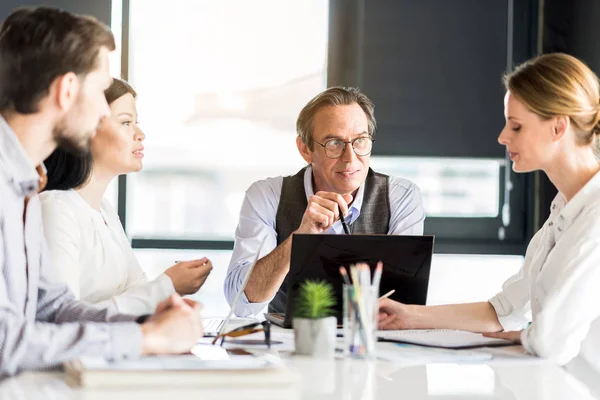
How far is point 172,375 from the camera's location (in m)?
1.40

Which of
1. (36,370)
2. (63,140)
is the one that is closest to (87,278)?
(63,140)

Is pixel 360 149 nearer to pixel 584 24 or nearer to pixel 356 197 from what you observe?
pixel 356 197

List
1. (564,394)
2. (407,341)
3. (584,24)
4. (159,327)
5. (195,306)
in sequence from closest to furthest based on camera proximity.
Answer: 1. (564,394)
2. (159,327)
3. (195,306)
4. (407,341)
5. (584,24)

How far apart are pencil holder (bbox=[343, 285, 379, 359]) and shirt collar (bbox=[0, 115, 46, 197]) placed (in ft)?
2.22

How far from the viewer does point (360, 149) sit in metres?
3.01

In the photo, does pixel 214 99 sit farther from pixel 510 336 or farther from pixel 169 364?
pixel 169 364

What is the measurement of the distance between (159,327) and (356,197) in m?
1.48

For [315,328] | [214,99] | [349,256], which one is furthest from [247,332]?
[214,99]

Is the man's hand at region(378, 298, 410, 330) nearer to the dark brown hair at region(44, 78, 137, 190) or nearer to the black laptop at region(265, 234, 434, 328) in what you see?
the black laptop at region(265, 234, 434, 328)

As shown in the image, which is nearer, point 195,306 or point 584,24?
point 195,306

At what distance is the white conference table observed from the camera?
1396mm

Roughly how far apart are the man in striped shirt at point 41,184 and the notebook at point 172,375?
0.10 meters

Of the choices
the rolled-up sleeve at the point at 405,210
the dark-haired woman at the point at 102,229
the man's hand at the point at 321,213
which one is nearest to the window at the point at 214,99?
the rolled-up sleeve at the point at 405,210

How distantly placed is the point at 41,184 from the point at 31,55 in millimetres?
272
